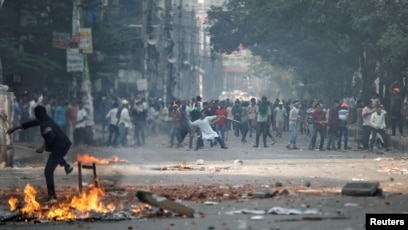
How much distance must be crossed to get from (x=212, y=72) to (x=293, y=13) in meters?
104

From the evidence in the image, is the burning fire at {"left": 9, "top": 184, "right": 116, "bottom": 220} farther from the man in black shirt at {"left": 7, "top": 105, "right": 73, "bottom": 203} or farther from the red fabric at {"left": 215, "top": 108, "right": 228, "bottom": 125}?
the red fabric at {"left": 215, "top": 108, "right": 228, "bottom": 125}

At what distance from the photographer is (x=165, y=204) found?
1270cm

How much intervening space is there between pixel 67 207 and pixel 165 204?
A: 1.72m

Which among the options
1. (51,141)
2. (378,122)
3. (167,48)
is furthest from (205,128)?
(167,48)

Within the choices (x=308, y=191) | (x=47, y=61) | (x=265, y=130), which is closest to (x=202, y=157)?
(x=265, y=130)

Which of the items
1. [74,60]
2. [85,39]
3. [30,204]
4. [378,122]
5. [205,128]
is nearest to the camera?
[30,204]

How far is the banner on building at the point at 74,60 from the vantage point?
31953 millimetres

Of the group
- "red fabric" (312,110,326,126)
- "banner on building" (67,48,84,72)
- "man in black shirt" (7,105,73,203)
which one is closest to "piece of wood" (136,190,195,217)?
"man in black shirt" (7,105,73,203)

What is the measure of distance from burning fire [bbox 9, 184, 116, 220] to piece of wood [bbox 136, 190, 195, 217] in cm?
76

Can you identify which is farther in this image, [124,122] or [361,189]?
[124,122]

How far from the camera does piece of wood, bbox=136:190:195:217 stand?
12633 mm

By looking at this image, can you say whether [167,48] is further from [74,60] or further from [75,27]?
[74,60]

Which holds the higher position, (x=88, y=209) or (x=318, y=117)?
(x=318, y=117)

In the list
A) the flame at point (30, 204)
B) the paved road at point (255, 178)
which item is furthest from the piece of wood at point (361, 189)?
the flame at point (30, 204)
